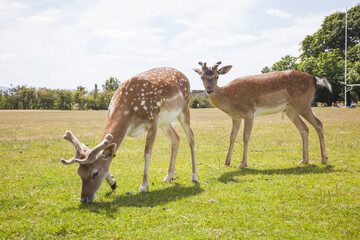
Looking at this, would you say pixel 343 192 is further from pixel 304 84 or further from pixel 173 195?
pixel 304 84

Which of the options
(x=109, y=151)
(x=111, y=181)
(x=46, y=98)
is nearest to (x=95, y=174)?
(x=109, y=151)

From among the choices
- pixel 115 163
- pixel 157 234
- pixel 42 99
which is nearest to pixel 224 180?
pixel 157 234

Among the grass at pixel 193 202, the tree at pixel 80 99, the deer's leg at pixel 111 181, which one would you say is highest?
the tree at pixel 80 99

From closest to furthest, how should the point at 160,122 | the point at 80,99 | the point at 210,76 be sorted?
the point at 160,122 < the point at 210,76 < the point at 80,99

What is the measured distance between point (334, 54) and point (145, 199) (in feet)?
192

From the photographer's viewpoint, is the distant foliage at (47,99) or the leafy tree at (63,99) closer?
the distant foliage at (47,99)

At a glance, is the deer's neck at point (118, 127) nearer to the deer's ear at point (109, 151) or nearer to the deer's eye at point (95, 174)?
the deer's ear at point (109, 151)

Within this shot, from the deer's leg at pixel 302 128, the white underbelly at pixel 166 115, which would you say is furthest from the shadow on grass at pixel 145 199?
the deer's leg at pixel 302 128

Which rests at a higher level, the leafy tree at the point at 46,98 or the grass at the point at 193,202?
the leafy tree at the point at 46,98

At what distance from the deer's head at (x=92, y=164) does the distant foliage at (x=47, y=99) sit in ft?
278

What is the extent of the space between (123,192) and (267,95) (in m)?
5.56

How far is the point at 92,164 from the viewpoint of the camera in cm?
564

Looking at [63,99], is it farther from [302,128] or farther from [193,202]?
[193,202]

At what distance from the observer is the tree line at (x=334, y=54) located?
172 ft
